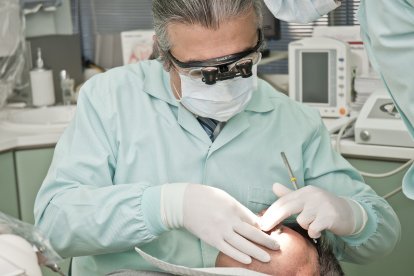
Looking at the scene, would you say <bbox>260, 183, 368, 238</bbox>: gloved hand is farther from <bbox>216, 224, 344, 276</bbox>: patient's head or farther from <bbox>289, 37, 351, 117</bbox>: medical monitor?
<bbox>289, 37, 351, 117</bbox>: medical monitor

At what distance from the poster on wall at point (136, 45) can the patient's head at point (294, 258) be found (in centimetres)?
174

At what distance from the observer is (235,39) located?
1580 millimetres

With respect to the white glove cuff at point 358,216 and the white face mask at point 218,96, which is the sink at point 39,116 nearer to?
the white face mask at point 218,96

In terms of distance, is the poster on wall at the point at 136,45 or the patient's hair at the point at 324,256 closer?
the patient's hair at the point at 324,256

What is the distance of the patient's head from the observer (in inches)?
58.6

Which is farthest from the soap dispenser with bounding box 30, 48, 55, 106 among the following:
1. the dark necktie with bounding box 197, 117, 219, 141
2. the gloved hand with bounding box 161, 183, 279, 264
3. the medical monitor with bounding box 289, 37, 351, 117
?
the gloved hand with bounding box 161, 183, 279, 264

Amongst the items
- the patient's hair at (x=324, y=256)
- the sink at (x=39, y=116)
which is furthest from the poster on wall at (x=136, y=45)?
the patient's hair at (x=324, y=256)

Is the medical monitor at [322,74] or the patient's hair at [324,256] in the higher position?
the medical monitor at [322,74]

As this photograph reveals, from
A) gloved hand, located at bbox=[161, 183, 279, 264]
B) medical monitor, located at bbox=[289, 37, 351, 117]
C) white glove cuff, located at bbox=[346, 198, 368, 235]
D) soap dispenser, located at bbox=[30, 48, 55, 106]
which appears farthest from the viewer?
soap dispenser, located at bbox=[30, 48, 55, 106]

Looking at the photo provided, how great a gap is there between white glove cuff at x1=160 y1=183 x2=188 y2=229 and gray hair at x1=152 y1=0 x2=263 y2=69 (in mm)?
344

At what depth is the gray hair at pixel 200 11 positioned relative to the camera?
1.56 meters

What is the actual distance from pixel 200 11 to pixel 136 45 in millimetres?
1687

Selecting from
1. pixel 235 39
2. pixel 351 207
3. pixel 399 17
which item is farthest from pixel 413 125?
pixel 235 39

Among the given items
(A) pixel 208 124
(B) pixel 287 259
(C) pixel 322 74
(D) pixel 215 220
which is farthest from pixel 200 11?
(C) pixel 322 74
